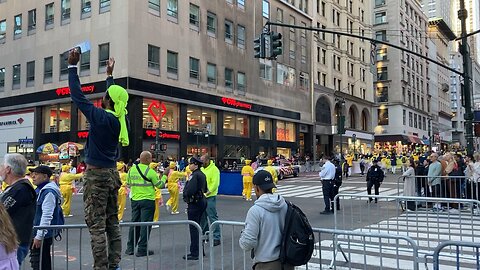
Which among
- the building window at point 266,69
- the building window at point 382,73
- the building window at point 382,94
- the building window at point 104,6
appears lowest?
the building window at point 266,69

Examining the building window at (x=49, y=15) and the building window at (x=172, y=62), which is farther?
the building window at (x=49, y=15)

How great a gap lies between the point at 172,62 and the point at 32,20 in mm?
14313

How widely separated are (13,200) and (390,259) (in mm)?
5996

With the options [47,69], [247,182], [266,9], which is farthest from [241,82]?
[247,182]

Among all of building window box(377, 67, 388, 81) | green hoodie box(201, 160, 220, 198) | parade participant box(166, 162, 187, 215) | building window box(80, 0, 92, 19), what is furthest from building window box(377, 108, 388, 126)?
green hoodie box(201, 160, 220, 198)

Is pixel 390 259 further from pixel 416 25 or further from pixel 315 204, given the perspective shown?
pixel 416 25

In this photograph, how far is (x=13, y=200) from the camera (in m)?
4.04

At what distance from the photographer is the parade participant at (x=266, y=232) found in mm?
3906

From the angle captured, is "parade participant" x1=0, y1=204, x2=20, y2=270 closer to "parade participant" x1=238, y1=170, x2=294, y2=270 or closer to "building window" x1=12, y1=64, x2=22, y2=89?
"parade participant" x1=238, y1=170, x2=294, y2=270

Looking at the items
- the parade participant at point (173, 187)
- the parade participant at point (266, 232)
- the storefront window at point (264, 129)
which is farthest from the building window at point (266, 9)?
the parade participant at point (266, 232)

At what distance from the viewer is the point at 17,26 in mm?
40844

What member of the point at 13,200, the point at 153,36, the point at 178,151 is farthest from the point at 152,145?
the point at 13,200

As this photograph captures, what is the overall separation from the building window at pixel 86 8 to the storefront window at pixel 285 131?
24.1m

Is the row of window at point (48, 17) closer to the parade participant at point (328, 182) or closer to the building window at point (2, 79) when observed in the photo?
the building window at point (2, 79)
